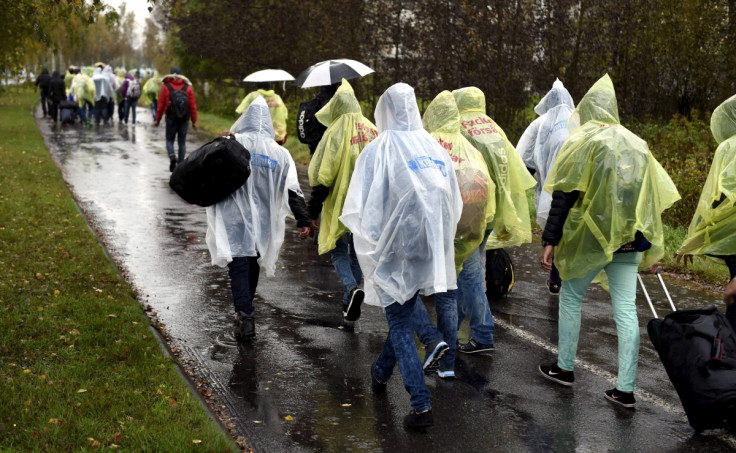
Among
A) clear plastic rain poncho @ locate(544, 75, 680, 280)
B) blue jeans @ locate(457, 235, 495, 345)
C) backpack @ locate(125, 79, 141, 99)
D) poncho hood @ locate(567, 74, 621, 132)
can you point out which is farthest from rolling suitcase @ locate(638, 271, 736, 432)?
backpack @ locate(125, 79, 141, 99)

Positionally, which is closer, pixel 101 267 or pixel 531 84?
pixel 101 267

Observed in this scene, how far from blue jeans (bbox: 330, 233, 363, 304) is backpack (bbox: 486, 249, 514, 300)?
4.47 ft

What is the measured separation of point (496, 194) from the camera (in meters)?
6.84

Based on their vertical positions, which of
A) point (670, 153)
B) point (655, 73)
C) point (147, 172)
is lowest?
point (147, 172)

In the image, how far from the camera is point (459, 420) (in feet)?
17.7

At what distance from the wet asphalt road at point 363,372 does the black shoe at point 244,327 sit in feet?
0.29

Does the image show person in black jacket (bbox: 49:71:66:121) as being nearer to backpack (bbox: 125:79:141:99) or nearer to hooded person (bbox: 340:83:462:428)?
backpack (bbox: 125:79:141:99)

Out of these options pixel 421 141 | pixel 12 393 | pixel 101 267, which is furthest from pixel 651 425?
pixel 101 267

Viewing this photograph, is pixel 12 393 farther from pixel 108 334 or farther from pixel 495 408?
pixel 495 408

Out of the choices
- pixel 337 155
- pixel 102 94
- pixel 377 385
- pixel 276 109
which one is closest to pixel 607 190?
pixel 377 385

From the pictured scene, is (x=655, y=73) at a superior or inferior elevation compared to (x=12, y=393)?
superior

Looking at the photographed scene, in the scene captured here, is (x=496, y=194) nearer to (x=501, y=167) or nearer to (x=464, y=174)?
(x=501, y=167)

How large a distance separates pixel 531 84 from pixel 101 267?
10.1 m

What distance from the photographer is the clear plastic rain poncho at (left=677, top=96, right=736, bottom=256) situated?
18.7 feet
